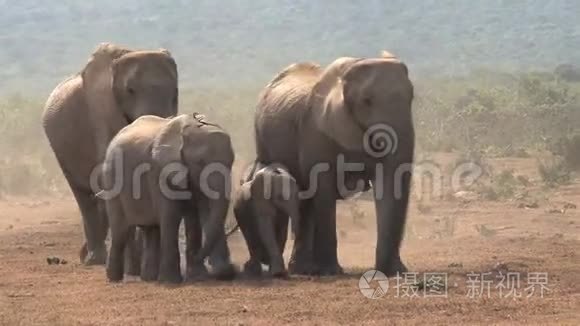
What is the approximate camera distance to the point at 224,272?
495 inches

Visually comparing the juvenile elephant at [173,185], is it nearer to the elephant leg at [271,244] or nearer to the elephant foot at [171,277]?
the elephant foot at [171,277]

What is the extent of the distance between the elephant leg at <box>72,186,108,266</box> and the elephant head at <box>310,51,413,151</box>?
382cm

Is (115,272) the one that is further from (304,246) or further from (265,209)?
(304,246)

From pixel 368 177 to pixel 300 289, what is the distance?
6.62 feet

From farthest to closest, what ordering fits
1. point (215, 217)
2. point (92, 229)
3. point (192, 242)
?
point (92, 229) → point (192, 242) → point (215, 217)

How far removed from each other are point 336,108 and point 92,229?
14.6 feet

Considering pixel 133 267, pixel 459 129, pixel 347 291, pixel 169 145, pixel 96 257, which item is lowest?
pixel 459 129

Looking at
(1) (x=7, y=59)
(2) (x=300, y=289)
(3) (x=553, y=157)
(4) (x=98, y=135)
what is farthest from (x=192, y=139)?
(1) (x=7, y=59)

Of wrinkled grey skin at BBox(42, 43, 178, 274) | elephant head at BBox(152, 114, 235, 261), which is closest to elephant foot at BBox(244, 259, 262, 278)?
elephant head at BBox(152, 114, 235, 261)

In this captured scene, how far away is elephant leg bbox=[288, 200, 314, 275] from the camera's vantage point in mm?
13727

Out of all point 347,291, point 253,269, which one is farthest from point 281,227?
point 347,291

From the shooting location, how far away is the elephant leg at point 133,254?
14000 mm

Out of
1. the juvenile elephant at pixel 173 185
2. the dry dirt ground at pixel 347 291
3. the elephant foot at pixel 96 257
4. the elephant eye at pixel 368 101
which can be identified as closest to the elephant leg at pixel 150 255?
the juvenile elephant at pixel 173 185

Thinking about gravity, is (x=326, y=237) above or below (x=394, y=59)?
below
